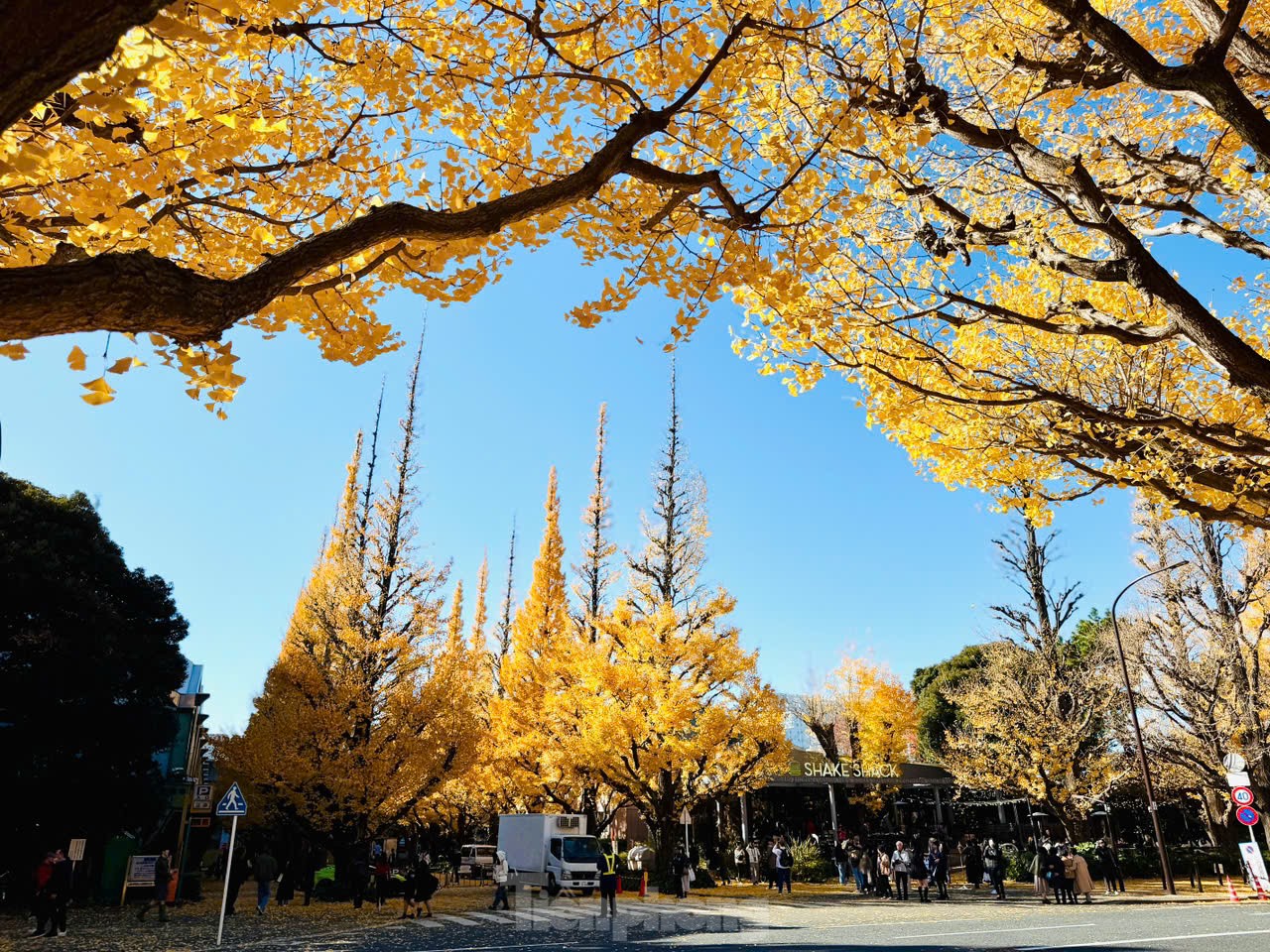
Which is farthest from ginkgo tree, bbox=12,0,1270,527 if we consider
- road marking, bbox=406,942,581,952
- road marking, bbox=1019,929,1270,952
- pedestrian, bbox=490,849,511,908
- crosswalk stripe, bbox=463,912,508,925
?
pedestrian, bbox=490,849,511,908

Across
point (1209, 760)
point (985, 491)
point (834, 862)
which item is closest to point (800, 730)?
point (834, 862)

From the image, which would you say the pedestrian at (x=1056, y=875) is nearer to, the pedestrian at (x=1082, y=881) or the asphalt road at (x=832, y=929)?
the pedestrian at (x=1082, y=881)

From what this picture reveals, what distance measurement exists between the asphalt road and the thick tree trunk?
10025 mm

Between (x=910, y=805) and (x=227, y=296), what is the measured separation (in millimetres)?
35607

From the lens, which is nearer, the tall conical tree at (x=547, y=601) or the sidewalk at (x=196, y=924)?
the sidewalk at (x=196, y=924)

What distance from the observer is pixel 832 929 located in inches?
445

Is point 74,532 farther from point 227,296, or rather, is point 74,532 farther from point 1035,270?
point 1035,270

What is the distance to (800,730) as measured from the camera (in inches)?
1970

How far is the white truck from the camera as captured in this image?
18.6 metres

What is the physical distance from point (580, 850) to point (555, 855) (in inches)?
25.8

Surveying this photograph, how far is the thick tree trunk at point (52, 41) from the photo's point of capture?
1687mm

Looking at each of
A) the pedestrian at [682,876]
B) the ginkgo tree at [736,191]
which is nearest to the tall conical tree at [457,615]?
the pedestrian at [682,876]

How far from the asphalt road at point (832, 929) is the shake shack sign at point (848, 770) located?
12.6 m

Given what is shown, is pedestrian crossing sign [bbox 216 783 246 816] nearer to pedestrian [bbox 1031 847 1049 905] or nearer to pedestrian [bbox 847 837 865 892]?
pedestrian [bbox 847 837 865 892]
